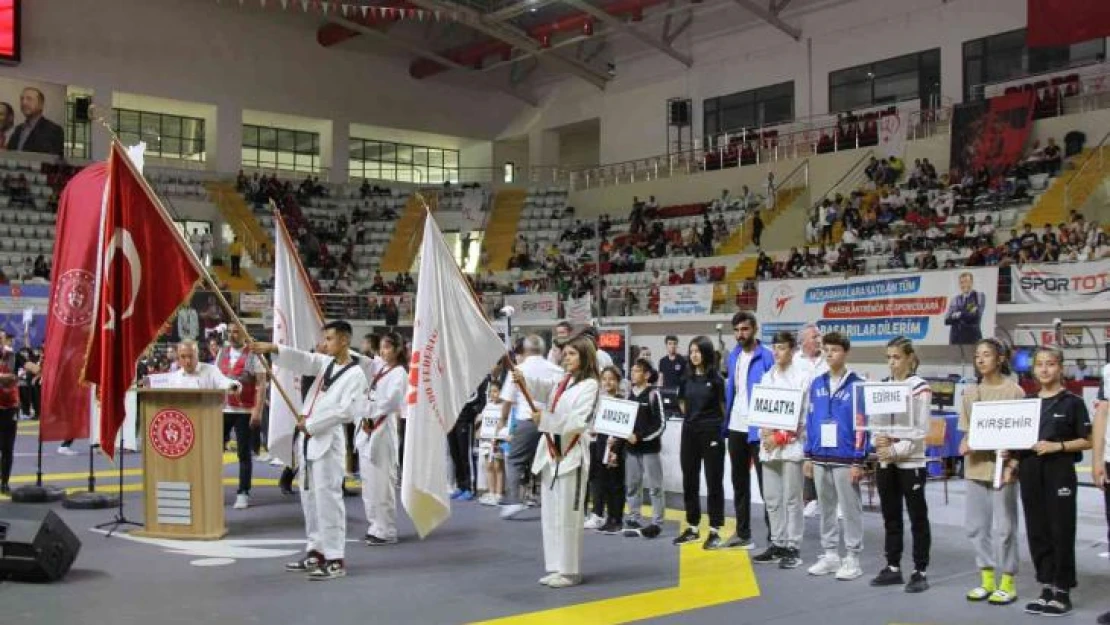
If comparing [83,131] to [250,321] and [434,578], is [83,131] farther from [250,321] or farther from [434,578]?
[434,578]

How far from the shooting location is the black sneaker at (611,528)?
954cm

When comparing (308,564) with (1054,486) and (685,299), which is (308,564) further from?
(685,299)

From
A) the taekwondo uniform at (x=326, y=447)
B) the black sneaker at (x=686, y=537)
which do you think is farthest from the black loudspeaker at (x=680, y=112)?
the taekwondo uniform at (x=326, y=447)

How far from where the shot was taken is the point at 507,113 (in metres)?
44.4

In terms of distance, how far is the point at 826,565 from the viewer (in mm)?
7582

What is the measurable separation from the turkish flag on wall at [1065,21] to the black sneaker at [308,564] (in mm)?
23787

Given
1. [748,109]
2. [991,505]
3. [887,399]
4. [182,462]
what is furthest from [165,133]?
[991,505]

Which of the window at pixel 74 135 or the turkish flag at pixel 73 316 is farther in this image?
the window at pixel 74 135

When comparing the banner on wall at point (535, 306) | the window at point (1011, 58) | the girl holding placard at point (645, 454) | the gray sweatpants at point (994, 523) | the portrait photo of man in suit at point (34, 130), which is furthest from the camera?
the portrait photo of man in suit at point (34, 130)

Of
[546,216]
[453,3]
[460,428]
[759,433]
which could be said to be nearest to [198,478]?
[460,428]

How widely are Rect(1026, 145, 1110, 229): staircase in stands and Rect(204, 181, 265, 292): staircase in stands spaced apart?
22.8 metres

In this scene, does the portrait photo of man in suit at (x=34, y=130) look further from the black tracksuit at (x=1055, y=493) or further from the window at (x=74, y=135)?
the black tracksuit at (x=1055, y=493)

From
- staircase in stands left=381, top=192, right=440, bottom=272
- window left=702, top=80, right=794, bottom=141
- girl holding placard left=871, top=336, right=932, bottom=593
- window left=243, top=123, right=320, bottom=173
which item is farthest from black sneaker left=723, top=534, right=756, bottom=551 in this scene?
window left=243, top=123, right=320, bottom=173

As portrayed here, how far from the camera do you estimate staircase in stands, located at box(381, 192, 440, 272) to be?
37094 millimetres
